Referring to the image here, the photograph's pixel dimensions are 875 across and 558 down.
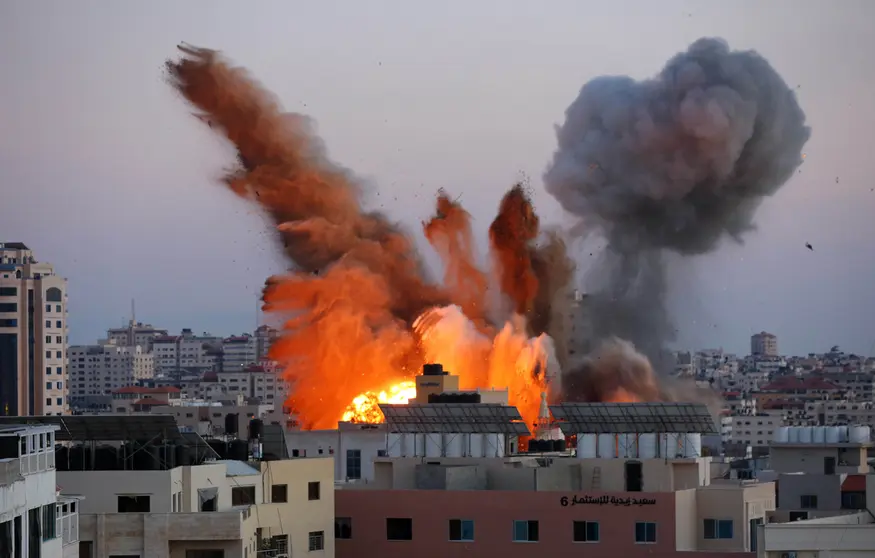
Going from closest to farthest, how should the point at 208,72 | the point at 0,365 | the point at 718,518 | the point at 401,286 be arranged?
the point at 718,518
the point at 208,72
the point at 401,286
the point at 0,365

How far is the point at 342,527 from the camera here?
4769cm

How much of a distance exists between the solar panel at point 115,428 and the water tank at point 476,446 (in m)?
11.0

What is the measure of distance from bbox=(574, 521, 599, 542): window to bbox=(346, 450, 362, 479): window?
2454cm

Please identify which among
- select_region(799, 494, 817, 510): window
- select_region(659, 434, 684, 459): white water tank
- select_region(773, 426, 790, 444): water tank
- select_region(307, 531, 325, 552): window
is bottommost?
select_region(307, 531, 325, 552): window

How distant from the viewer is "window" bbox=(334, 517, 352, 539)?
4759 cm

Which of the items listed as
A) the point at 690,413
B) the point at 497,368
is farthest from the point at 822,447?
the point at 497,368

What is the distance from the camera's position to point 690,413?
49.7 m

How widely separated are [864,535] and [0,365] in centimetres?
9013

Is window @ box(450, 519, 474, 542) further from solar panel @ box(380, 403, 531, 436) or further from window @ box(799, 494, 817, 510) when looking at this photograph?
window @ box(799, 494, 817, 510)

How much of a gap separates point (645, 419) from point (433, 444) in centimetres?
503

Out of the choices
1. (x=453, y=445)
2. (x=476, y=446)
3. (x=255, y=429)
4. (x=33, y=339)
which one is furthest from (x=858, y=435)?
(x=33, y=339)

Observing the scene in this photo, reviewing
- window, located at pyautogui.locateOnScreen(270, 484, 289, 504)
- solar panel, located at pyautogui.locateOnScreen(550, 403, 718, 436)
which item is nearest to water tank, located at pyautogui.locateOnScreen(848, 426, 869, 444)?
solar panel, located at pyautogui.locateOnScreen(550, 403, 718, 436)

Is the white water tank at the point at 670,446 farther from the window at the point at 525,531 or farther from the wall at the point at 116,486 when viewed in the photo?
the wall at the point at 116,486

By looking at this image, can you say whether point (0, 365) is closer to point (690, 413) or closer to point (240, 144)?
point (240, 144)
